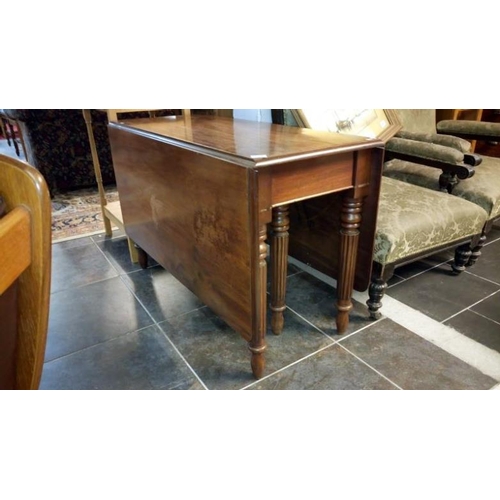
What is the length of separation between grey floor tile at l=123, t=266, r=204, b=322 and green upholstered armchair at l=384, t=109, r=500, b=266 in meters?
1.23

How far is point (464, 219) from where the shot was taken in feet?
5.52

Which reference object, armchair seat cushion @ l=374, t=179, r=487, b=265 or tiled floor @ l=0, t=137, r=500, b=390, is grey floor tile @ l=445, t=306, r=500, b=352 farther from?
armchair seat cushion @ l=374, t=179, r=487, b=265

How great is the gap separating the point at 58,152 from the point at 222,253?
8.06 feet

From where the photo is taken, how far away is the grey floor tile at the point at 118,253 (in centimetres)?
210

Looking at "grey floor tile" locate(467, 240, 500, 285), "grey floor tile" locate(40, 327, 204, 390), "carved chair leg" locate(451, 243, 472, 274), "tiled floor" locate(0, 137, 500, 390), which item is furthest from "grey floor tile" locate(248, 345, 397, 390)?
"grey floor tile" locate(467, 240, 500, 285)

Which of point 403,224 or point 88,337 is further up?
point 403,224

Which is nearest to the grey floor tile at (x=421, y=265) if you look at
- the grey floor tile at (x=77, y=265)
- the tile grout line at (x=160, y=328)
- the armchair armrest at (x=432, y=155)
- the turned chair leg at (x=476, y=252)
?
the turned chair leg at (x=476, y=252)

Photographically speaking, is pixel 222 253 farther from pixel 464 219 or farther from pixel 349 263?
pixel 464 219

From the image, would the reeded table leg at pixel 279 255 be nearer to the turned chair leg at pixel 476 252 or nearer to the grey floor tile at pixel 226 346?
the grey floor tile at pixel 226 346

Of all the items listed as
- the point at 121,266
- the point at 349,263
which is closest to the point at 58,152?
the point at 121,266

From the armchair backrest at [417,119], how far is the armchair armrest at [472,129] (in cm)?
8

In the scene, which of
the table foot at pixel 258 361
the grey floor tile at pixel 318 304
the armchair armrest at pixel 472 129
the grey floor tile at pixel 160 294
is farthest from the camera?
the armchair armrest at pixel 472 129

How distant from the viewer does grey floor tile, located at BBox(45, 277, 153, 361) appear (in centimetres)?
153

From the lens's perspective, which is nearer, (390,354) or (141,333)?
(390,354)
